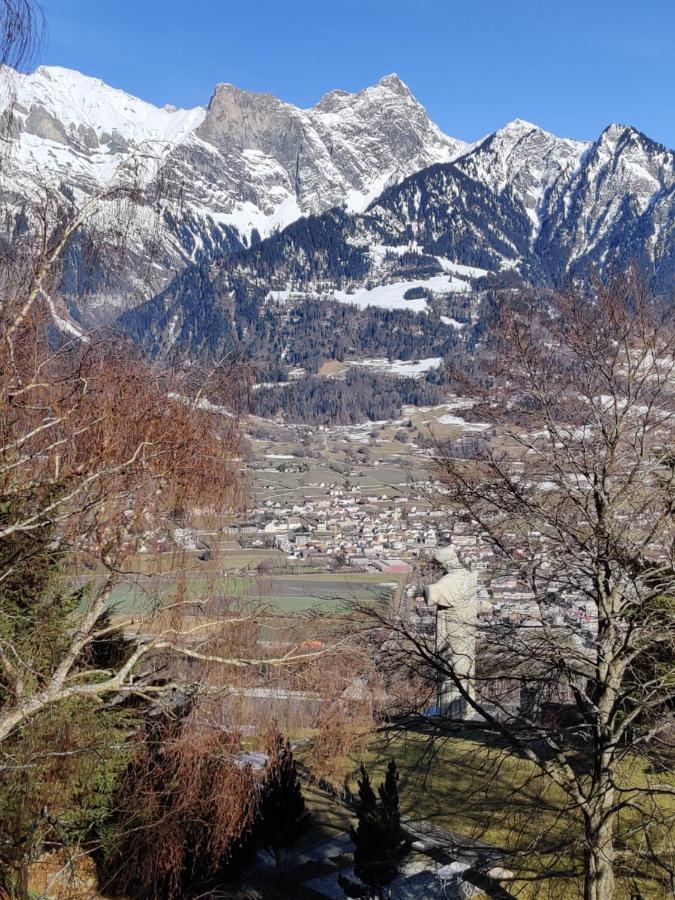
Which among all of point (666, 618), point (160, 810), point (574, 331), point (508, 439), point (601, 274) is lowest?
point (160, 810)

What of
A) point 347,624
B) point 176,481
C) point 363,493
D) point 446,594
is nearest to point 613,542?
point 347,624

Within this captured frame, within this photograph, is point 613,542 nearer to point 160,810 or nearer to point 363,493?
point 160,810

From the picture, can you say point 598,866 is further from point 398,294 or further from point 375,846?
point 398,294

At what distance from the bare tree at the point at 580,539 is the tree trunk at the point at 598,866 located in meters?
0.01

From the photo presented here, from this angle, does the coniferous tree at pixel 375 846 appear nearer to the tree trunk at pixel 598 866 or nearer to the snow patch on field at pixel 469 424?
the tree trunk at pixel 598 866

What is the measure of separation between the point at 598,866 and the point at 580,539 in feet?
7.06

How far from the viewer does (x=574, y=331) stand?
21.0 feet

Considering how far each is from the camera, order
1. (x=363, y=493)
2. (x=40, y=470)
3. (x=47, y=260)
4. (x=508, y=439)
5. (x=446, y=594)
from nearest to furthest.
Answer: (x=47, y=260) → (x=40, y=470) → (x=508, y=439) → (x=446, y=594) → (x=363, y=493)

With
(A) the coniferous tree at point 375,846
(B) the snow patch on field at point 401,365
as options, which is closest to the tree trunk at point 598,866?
(A) the coniferous tree at point 375,846

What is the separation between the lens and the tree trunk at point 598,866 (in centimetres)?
502

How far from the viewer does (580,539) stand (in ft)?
19.1

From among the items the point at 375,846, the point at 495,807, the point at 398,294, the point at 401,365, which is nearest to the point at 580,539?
the point at 495,807

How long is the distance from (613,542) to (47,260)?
13.1 feet

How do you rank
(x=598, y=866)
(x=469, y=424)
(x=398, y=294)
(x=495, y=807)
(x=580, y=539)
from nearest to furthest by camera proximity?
(x=598, y=866)
(x=580, y=539)
(x=495, y=807)
(x=469, y=424)
(x=398, y=294)
